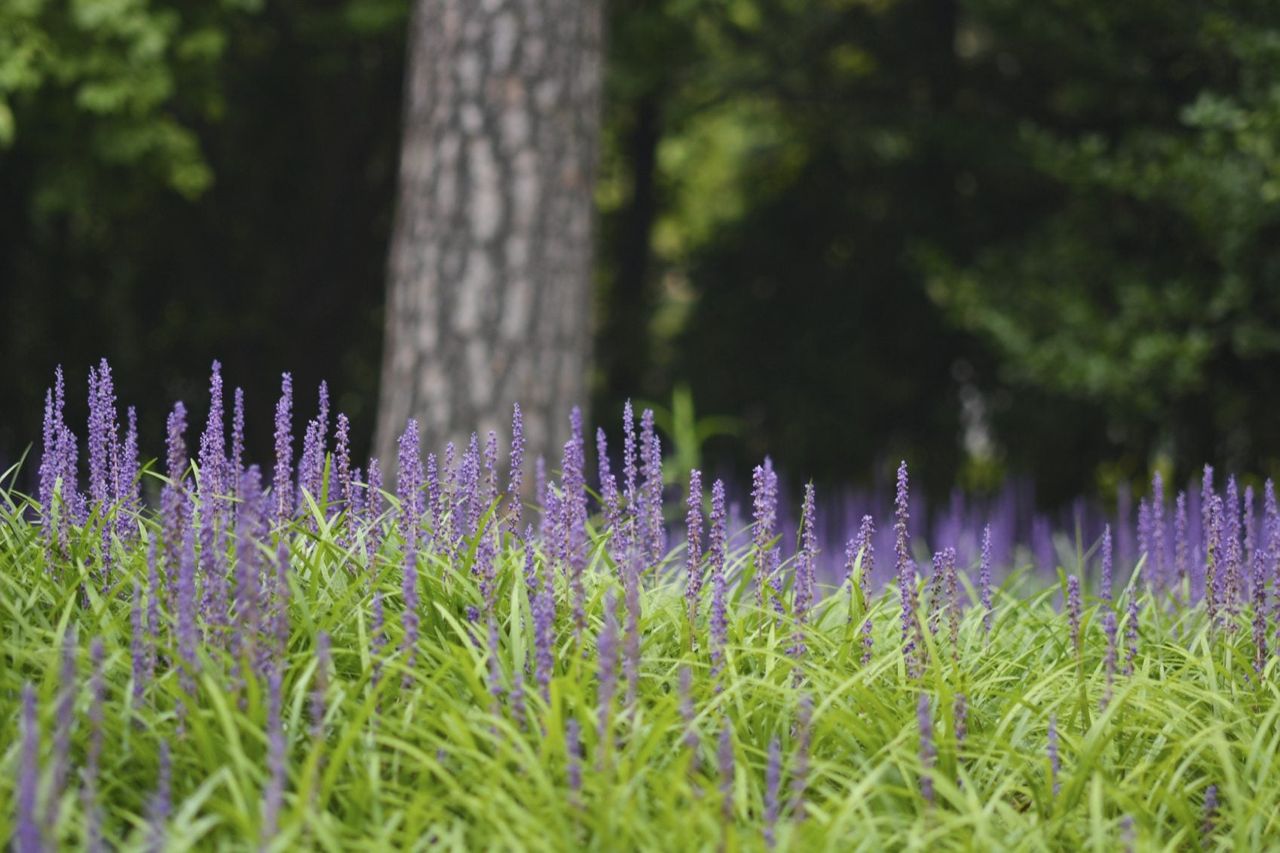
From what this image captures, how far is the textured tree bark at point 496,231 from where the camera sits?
21.0 ft

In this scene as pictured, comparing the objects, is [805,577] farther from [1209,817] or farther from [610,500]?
[1209,817]

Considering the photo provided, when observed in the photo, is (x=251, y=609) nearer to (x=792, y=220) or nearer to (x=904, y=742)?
(x=904, y=742)

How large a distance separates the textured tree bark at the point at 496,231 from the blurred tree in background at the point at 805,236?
2.56 meters

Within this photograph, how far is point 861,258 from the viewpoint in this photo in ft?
39.6

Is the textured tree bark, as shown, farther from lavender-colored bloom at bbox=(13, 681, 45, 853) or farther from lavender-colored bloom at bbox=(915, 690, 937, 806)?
lavender-colored bloom at bbox=(13, 681, 45, 853)

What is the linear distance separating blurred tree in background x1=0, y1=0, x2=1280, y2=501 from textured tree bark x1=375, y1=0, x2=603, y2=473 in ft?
8.39

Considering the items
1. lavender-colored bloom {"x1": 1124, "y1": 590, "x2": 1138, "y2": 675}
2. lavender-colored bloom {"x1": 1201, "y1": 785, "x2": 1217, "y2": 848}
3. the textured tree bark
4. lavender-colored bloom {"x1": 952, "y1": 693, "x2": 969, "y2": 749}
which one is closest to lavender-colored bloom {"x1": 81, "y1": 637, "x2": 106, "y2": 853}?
lavender-colored bloom {"x1": 952, "y1": 693, "x2": 969, "y2": 749}

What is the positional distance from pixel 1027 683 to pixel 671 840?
4.79ft

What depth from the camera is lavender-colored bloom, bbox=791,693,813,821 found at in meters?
2.44

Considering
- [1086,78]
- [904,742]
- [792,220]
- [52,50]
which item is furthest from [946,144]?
[904,742]

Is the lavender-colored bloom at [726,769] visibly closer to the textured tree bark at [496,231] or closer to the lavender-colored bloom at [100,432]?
the lavender-colored bloom at [100,432]

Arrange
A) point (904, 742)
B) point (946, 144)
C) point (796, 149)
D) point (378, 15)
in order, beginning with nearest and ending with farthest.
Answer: point (904, 742) → point (378, 15) → point (946, 144) → point (796, 149)

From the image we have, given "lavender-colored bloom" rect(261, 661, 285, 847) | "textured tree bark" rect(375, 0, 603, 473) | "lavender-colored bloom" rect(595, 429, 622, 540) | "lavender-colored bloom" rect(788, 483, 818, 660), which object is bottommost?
"lavender-colored bloom" rect(261, 661, 285, 847)

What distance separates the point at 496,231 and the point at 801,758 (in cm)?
443
